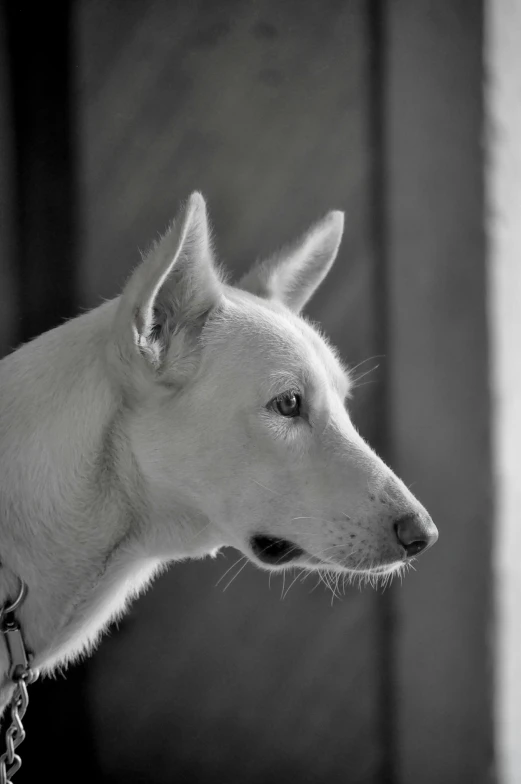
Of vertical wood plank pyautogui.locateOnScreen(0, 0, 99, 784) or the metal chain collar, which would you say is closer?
the metal chain collar

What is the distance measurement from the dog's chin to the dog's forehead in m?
0.31

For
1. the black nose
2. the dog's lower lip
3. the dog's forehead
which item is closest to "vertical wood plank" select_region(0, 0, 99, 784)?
the dog's forehead

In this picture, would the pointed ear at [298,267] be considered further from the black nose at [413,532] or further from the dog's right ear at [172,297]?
the black nose at [413,532]

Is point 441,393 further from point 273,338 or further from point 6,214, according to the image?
point 6,214

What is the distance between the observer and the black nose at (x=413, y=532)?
1320mm

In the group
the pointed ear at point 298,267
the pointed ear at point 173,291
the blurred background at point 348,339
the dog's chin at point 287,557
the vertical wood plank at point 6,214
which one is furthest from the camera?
the blurred background at point 348,339

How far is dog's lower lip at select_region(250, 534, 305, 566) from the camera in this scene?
1.37m

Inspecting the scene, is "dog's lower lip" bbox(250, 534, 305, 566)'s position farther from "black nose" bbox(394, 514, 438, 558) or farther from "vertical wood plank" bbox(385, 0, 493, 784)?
"vertical wood plank" bbox(385, 0, 493, 784)

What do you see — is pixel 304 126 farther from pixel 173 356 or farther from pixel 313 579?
pixel 313 579

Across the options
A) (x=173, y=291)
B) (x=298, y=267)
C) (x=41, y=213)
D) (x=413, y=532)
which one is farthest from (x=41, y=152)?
(x=413, y=532)

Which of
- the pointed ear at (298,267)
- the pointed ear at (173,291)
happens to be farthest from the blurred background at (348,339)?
the pointed ear at (173,291)

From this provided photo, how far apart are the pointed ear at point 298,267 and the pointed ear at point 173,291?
0.30 meters

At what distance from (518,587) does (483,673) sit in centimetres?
28

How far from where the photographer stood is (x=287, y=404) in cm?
138
